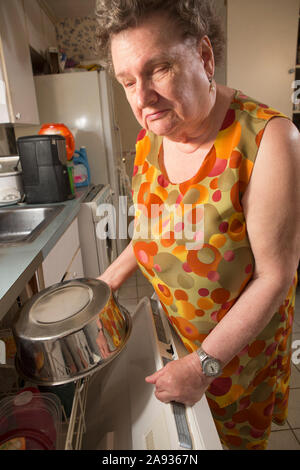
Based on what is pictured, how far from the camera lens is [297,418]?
1.54 m

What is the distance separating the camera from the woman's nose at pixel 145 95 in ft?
A: 1.95

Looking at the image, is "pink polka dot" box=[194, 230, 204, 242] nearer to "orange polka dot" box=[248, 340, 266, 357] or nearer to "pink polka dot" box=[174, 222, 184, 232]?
"pink polka dot" box=[174, 222, 184, 232]

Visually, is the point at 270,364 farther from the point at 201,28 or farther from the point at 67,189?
the point at 67,189

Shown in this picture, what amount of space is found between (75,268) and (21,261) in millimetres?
857

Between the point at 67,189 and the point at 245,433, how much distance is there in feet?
5.21

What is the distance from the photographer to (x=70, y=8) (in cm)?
323

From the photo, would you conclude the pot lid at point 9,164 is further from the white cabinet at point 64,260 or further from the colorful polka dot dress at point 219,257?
the colorful polka dot dress at point 219,257

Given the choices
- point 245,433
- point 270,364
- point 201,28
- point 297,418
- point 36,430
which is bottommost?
point 297,418

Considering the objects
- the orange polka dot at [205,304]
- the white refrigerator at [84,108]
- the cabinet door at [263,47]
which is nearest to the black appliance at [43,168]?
the white refrigerator at [84,108]

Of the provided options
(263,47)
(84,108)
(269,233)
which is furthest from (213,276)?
(263,47)

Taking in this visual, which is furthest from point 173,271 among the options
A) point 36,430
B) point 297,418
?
point 297,418

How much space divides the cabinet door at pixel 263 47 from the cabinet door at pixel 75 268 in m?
1.97

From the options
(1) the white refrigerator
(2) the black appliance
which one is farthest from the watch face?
(1) the white refrigerator

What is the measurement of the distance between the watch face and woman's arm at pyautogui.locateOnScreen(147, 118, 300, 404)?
0.01m
